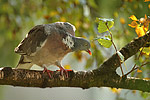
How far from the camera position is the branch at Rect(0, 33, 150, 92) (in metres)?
0.62

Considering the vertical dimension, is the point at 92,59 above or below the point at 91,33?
below

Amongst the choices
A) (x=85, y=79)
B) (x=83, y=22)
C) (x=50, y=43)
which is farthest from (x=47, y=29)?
(x=83, y=22)

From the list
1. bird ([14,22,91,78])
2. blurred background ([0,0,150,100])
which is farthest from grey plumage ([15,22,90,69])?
blurred background ([0,0,150,100])

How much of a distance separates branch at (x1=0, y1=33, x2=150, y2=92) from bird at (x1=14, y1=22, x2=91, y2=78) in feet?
0.15

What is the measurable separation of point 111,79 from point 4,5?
0.85 metres

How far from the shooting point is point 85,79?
67cm

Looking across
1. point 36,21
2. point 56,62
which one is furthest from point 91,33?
point 56,62

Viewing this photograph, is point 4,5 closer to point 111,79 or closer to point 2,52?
point 2,52

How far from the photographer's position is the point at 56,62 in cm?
80

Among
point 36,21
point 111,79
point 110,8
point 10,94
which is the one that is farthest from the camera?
point 10,94

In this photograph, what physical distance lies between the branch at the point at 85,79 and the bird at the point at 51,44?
0.05 meters

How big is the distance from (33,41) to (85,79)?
9.0 inches

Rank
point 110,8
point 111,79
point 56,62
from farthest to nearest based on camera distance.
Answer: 1. point 110,8
2. point 56,62
3. point 111,79

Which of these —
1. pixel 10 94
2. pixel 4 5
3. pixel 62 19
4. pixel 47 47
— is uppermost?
pixel 4 5
